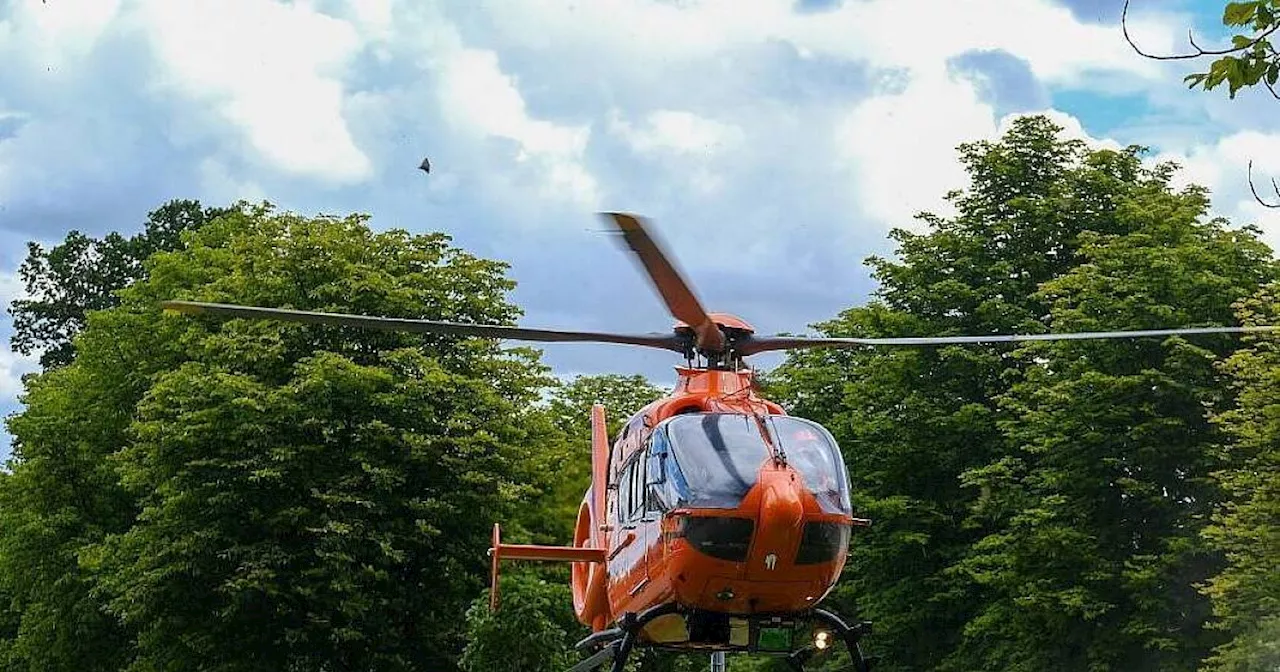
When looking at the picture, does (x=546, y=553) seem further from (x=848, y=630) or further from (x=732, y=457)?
(x=732, y=457)

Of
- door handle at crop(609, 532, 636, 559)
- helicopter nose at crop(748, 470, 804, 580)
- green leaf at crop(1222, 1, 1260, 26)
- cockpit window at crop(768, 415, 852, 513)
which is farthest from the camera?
door handle at crop(609, 532, 636, 559)

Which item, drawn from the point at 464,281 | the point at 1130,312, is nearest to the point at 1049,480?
the point at 1130,312

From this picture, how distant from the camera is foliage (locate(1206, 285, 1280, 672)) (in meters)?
28.4

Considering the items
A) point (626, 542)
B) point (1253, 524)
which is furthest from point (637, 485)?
point (1253, 524)

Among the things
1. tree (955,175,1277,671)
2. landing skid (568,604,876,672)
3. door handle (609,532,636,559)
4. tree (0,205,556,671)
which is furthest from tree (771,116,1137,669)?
landing skid (568,604,876,672)

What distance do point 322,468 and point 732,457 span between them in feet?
80.3

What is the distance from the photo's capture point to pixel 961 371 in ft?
127

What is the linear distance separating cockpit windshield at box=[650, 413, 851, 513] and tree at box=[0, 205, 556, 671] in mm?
21625

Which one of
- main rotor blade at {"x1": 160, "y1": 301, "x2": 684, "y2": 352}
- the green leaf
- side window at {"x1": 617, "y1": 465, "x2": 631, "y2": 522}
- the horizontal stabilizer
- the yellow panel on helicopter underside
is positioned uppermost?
the green leaf

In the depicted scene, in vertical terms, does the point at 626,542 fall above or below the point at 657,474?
below

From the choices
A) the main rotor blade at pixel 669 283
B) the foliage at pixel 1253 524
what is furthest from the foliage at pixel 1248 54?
the foliage at pixel 1253 524

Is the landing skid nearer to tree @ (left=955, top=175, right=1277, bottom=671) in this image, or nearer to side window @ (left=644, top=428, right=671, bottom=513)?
side window @ (left=644, top=428, right=671, bottom=513)

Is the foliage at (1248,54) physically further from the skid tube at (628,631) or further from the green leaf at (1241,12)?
the skid tube at (628,631)

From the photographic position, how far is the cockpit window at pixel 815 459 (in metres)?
13.3
